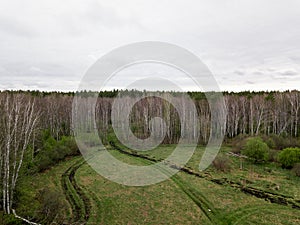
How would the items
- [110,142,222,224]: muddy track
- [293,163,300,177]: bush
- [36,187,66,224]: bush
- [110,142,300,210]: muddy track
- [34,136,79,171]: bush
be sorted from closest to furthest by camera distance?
[36,187,66,224]: bush → [110,142,222,224]: muddy track → [110,142,300,210]: muddy track → [293,163,300,177]: bush → [34,136,79,171]: bush

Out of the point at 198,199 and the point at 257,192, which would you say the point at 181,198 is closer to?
the point at 198,199

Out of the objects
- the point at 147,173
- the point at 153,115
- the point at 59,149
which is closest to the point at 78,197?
the point at 147,173

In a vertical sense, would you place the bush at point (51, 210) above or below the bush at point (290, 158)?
below

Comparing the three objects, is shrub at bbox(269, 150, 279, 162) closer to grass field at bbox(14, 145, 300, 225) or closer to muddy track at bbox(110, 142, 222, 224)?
grass field at bbox(14, 145, 300, 225)

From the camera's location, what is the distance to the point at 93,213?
1552 cm

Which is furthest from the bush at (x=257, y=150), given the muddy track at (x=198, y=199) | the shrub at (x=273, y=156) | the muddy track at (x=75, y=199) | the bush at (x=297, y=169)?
the muddy track at (x=75, y=199)

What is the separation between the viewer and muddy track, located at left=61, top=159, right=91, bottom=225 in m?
15.0

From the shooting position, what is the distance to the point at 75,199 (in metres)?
17.6

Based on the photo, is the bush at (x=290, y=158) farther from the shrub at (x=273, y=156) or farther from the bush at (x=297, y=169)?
the shrub at (x=273, y=156)

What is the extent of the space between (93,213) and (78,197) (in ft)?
9.66

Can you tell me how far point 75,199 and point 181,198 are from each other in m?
7.43

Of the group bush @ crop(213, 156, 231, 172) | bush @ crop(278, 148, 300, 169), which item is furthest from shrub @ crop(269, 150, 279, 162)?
bush @ crop(213, 156, 231, 172)

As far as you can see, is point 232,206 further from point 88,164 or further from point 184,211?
point 88,164

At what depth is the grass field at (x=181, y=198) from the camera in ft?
49.2
